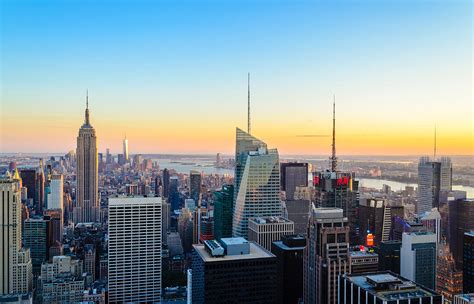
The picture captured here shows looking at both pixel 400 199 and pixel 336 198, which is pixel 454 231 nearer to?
pixel 400 199

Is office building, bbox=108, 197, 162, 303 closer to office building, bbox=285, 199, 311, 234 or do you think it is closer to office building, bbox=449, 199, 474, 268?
office building, bbox=285, 199, 311, 234

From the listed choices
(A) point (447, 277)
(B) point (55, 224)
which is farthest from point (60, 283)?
(A) point (447, 277)

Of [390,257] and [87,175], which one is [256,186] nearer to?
[390,257]

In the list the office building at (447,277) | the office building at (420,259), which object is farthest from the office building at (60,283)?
the office building at (447,277)

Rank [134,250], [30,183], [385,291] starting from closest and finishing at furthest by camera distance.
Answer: [385,291] < [134,250] < [30,183]

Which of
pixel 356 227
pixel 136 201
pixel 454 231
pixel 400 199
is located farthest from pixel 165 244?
pixel 454 231

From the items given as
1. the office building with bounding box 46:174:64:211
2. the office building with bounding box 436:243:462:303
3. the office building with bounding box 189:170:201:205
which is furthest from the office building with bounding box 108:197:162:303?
the office building with bounding box 189:170:201:205
